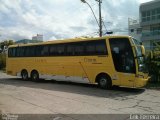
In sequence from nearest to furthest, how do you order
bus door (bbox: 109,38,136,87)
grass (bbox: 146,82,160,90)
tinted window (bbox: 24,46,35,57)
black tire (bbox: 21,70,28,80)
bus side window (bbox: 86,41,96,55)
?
bus door (bbox: 109,38,136,87)
bus side window (bbox: 86,41,96,55)
grass (bbox: 146,82,160,90)
tinted window (bbox: 24,46,35,57)
black tire (bbox: 21,70,28,80)

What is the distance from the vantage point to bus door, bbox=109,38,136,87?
15305 millimetres

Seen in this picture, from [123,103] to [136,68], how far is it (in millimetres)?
3733

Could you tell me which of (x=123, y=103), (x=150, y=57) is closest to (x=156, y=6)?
(x=150, y=57)

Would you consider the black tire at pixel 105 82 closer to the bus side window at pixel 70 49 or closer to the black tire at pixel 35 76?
the bus side window at pixel 70 49

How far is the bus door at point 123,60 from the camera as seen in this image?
15305 mm

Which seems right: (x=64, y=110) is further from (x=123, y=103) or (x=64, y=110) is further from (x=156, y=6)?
(x=156, y=6)

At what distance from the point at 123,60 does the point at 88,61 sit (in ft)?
9.32

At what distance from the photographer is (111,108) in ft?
35.5

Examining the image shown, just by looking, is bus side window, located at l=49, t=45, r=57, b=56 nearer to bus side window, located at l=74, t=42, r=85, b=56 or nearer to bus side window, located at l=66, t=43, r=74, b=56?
bus side window, located at l=66, t=43, r=74, b=56

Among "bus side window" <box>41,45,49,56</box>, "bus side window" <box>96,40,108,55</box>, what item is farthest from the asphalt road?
"bus side window" <box>41,45,49,56</box>

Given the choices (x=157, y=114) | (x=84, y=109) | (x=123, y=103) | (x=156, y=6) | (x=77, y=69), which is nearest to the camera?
(x=157, y=114)

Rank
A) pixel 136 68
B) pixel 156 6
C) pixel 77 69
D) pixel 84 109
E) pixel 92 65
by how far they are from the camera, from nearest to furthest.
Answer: pixel 84 109, pixel 136 68, pixel 92 65, pixel 77 69, pixel 156 6

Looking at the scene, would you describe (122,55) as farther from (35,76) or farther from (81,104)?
(35,76)

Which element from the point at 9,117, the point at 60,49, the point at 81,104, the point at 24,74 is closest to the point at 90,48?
the point at 60,49
